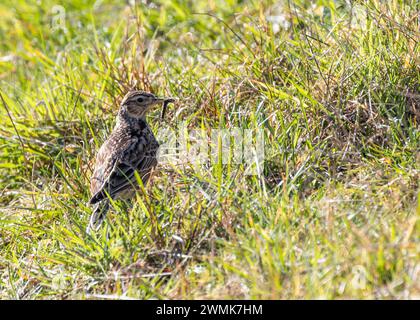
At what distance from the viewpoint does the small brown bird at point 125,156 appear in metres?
5.79

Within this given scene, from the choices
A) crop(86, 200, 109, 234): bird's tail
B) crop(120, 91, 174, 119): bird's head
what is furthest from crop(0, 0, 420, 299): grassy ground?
crop(120, 91, 174, 119): bird's head

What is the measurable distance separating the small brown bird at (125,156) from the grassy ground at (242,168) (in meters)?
0.14

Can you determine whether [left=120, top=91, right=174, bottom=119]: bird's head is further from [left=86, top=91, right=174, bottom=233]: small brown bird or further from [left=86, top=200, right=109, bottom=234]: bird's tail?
[left=86, top=200, right=109, bottom=234]: bird's tail

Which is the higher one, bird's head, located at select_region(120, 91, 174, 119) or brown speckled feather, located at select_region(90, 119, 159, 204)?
bird's head, located at select_region(120, 91, 174, 119)

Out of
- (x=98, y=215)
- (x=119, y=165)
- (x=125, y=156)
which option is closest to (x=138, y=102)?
(x=125, y=156)

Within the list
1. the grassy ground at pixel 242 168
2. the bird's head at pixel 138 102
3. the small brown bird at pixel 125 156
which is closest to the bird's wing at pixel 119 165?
the small brown bird at pixel 125 156

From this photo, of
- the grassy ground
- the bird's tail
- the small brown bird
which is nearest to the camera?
the grassy ground

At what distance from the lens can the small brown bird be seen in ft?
19.0

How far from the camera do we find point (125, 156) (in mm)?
6293

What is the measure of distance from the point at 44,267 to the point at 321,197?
1947mm

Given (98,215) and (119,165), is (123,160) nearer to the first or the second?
(119,165)

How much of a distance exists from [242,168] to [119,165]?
107 cm
